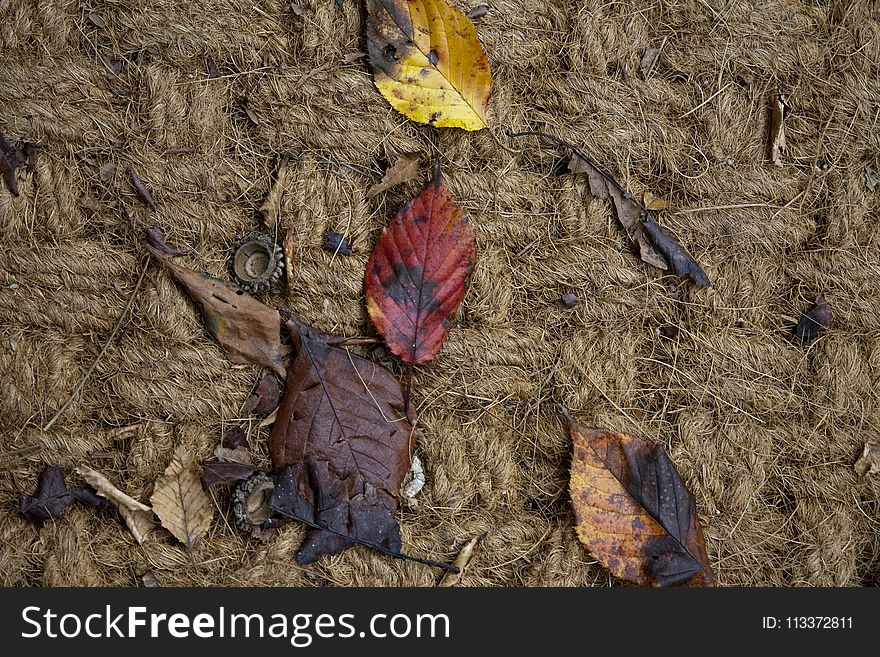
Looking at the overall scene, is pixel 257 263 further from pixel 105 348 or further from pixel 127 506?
pixel 127 506

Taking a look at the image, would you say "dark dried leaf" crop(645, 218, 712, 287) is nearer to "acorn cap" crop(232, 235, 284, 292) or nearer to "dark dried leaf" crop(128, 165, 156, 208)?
"acorn cap" crop(232, 235, 284, 292)

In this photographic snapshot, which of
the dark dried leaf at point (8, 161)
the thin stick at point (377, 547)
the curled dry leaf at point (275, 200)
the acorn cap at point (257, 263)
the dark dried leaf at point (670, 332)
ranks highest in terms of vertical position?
the dark dried leaf at point (8, 161)

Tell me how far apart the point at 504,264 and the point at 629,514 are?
2.62 ft

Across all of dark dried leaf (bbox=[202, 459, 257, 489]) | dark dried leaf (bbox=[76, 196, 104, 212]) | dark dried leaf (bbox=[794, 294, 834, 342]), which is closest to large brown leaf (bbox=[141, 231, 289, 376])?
dark dried leaf (bbox=[76, 196, 104, 212])

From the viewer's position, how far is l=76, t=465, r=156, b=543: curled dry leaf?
5.65 feet

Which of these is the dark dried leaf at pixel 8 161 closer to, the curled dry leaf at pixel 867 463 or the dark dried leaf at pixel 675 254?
the dark dried leaf at pixel 675 254

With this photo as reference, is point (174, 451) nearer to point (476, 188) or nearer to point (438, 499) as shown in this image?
point (438, 499)

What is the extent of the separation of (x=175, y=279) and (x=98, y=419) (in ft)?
1.48

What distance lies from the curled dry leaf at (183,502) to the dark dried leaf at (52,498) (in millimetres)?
172

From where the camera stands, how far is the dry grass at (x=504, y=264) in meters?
1.76

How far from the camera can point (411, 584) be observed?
1780 mm

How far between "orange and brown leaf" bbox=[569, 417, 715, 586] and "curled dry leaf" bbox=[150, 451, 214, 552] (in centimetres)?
104

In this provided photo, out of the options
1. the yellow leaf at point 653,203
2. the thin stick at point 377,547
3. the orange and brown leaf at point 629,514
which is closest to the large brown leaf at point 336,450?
the thin stick at point 377,547

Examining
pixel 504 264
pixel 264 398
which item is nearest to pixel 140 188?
pixel 264 398
